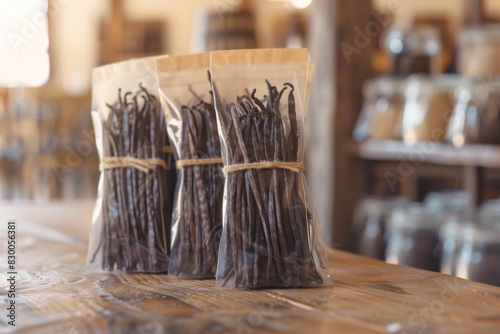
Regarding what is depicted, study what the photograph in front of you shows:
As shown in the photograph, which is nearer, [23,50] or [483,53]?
[483,53]

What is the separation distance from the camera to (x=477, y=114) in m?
1.92

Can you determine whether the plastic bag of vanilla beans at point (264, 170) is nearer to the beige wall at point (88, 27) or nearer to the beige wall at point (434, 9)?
the beige wall at point (434, 9)

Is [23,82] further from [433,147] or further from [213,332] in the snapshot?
[213,332]

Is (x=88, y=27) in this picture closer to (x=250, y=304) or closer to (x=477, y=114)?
(x=477, y=114)

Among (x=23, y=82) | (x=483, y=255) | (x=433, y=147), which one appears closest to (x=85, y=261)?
(x=483, y=255)

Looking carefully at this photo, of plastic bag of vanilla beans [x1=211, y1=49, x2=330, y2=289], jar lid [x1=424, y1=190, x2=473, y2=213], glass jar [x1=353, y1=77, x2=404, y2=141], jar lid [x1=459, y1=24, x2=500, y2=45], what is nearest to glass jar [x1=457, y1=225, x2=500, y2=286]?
jar lid [x1=424, y1=190, x2=473, y2=213]

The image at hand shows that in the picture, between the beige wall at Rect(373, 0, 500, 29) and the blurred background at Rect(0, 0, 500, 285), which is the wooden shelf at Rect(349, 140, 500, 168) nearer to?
the blurred background at Rect(0, 0, 500, 285)

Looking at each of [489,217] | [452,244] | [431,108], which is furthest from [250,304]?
[431,108]

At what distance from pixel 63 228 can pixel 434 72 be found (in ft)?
5.13

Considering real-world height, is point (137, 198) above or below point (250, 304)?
above

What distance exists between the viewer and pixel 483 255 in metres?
1.70

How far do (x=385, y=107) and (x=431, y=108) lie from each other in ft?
1.01

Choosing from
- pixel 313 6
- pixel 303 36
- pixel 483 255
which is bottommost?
pixel 483 255

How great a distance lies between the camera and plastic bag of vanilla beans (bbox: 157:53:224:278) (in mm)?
914
